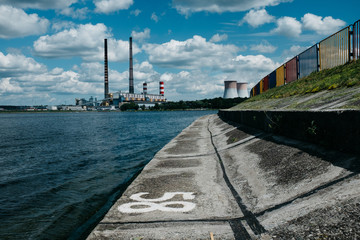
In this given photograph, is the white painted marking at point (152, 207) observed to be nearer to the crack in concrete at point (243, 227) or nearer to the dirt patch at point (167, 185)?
the dirt patch at point (167, 185)

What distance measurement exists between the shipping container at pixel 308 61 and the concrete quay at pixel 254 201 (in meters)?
11.5

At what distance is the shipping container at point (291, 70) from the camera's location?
2090 cm

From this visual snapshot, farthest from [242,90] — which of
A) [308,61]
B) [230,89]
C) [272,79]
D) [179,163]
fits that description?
[179,163]

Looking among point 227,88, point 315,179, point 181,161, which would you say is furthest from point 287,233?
point 227,88

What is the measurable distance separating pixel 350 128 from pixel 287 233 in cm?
232

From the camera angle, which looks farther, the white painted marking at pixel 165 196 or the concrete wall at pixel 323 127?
the white painted marking at pixel 165 196

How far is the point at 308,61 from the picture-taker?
1833 cm

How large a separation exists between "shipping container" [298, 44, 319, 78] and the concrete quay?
11546 mm

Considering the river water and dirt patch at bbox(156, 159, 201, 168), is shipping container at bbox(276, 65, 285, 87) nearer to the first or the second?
the river water

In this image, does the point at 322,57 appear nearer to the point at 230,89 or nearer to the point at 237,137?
the point at 237,137

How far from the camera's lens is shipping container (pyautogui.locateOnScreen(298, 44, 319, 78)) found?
17.0 meters

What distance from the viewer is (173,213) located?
4781 millimetres

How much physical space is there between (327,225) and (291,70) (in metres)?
20.4

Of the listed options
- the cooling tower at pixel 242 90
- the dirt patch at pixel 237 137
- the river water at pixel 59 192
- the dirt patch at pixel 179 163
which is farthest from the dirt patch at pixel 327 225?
the cooling tower at pixel 242 90
